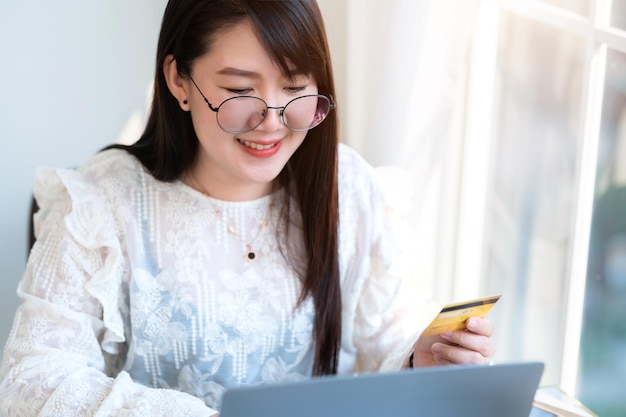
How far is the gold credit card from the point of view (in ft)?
3.79

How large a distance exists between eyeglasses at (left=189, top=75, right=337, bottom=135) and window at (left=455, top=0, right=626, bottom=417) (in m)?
0.58

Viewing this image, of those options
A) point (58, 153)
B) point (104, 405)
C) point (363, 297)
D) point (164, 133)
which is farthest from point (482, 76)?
point (104, 405)

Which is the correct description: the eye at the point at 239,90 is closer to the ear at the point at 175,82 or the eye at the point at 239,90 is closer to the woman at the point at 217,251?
the woman at the point at 217,251

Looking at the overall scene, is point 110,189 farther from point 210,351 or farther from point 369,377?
point 369,377

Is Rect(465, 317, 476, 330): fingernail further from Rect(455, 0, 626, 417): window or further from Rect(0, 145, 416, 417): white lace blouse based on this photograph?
Rect(455, 0, 626, 417): window

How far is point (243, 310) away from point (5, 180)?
728 mm

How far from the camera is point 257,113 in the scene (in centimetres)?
126

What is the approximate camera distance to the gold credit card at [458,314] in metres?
1.16

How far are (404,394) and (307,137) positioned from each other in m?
0.67

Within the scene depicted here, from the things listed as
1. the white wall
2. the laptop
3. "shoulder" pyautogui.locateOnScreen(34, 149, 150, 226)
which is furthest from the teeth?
the white wall

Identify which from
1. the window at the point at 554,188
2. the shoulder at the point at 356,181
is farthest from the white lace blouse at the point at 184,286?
the window at the point at 554,188

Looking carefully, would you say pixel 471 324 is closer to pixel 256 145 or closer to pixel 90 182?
pixel 256 145

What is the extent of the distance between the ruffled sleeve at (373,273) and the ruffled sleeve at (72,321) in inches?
16.8

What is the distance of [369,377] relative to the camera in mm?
861
